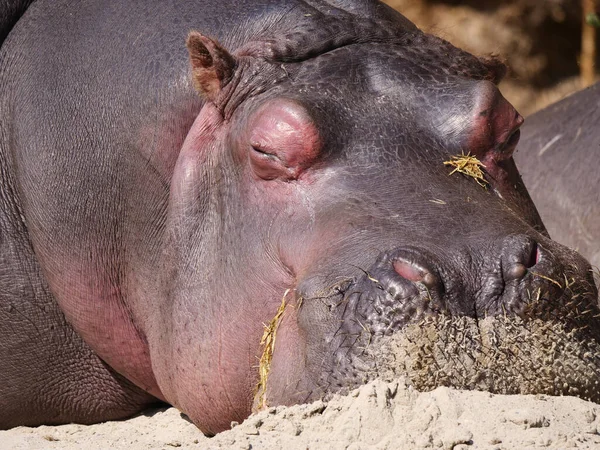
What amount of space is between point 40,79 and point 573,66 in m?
A: 6.67

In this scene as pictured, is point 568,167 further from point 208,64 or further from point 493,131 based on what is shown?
point 208,64

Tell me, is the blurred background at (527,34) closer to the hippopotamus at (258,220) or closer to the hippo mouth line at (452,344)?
the hippopotamus at (258,220)

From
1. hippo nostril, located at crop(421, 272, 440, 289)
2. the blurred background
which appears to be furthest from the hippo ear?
the blurred background

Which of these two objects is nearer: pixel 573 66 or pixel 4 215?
pixel 4 215

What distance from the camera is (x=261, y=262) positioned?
337 centimetres

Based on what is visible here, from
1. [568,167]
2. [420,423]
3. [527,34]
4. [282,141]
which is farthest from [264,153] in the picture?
[527,34]

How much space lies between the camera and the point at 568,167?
256 inches

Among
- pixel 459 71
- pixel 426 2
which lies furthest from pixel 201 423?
pixel 426 2

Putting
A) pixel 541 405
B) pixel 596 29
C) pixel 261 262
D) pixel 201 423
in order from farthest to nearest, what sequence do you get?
pixel 596 29, pixel 201 423, pixel 261 262, pixel 541 405

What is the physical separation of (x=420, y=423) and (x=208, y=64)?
61.7 inches

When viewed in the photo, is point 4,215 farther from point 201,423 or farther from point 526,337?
point 526,337

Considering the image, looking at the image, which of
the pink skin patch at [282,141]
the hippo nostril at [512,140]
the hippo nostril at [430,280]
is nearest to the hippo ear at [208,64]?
the pink skin patch at [282,141]

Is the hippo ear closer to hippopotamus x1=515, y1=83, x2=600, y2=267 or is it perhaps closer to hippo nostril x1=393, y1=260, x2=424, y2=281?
hippo nostril x1=393, y1=260, x2=424, y2=281

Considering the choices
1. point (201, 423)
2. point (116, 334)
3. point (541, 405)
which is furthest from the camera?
point (116, 334)
